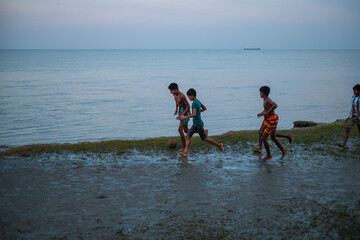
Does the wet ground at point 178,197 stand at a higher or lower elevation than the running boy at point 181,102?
lower

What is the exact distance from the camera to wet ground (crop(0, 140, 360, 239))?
5.17 metres

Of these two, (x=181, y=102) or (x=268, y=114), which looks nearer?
(x=268, y=114)

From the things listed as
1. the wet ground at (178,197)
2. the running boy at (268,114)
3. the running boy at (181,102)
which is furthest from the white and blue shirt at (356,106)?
the running boy at (181,102)

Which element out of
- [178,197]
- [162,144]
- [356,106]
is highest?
[356,106]

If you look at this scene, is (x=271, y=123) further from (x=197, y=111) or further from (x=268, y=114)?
(x=197, y=111)

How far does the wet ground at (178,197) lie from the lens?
5172 millimetres

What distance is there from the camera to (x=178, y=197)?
6.44m

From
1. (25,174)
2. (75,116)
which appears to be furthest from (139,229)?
(75,116)

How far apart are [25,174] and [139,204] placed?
3.18m

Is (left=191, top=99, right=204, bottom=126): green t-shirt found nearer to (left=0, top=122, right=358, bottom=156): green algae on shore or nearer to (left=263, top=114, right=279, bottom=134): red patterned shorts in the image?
(left=0, top=122, right=358, bottom=156): green algae on shore

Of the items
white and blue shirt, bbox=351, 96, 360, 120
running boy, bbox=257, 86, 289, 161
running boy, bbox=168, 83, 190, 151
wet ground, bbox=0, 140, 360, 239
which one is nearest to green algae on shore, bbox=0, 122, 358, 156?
wet ground, bbox=0, 140, 360, 239

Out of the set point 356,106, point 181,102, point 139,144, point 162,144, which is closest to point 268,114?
point 181,102

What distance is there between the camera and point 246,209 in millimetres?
5859

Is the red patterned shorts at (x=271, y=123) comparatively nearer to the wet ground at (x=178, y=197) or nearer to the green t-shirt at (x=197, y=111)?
the wet ground at (x=178, y=197)
